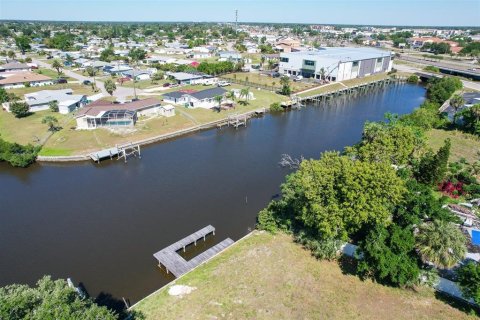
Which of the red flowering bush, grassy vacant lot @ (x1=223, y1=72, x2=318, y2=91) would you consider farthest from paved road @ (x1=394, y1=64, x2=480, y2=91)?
the red flowering bush

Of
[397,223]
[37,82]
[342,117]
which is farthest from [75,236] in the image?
[37,82]

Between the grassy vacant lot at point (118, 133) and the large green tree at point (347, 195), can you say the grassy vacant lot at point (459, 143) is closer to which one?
the large green tree at point (347, 195)

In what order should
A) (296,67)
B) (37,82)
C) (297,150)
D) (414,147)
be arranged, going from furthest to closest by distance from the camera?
(296,67)
(37,82)
(297,150)
(414,147)

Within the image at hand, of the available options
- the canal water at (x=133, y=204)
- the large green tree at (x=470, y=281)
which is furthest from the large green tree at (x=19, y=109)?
the large green tree at (x=470, y=281)

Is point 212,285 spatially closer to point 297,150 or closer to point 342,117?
point 297,150

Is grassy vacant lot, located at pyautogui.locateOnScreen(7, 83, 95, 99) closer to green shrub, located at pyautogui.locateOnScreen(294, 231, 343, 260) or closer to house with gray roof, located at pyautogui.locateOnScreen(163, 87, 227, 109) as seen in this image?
house with gray roof, located at pyautogui.locateOnScreen(163, 87, 227, 109)

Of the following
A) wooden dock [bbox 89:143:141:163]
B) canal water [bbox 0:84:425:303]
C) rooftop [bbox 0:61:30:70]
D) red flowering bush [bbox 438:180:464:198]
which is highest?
rooftop [bbox 0:61:30:70]

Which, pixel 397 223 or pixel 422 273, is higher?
pixel 397 223

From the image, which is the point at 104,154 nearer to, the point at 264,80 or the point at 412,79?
the point at 264,80
